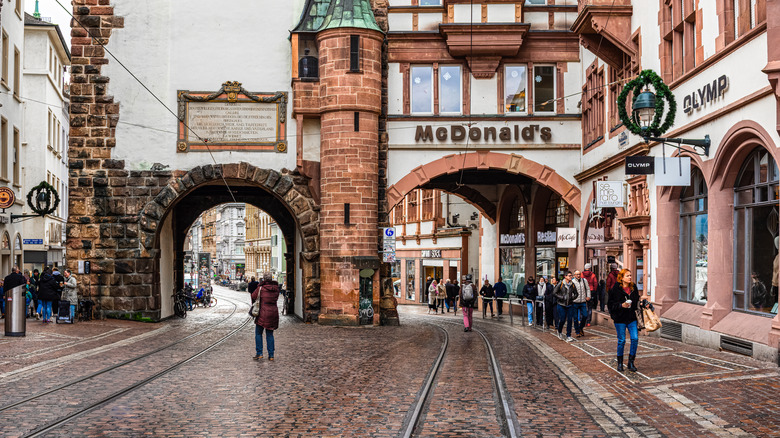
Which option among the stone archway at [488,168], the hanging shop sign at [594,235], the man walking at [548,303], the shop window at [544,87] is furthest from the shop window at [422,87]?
the man walking at [548,303]

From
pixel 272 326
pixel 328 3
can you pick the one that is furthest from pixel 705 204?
pixel 328 3

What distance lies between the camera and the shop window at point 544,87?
27375 mm

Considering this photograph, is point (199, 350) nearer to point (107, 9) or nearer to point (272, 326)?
point (272, 326)

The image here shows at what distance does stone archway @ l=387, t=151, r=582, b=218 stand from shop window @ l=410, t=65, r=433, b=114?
1.66 metres

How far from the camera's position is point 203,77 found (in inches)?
1061

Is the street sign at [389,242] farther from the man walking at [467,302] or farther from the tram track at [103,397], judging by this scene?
the tram track at [103,397]

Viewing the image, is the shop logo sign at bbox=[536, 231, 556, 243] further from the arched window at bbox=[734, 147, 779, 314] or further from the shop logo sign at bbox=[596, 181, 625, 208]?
the arched window at bbox=[734, 147, 779, 314]

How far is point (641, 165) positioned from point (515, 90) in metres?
10.1

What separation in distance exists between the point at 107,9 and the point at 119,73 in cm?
187

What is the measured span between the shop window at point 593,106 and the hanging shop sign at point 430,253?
19994 mm

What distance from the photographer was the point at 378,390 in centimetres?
1173

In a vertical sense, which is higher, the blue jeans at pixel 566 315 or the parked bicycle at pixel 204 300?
the blue jeans at pixel 566 315

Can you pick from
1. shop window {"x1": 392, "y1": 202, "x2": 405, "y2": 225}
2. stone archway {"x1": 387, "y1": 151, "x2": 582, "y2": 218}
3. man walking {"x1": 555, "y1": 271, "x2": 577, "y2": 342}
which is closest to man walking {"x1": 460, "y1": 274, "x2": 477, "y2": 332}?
man walking {"x1": 555, "y1": 271, "x2": 577, "y2": 342}

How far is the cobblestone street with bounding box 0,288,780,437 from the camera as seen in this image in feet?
29.9
